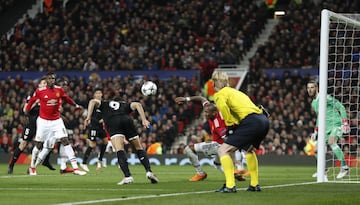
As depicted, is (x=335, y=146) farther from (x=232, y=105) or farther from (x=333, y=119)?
(x=232, y=105)

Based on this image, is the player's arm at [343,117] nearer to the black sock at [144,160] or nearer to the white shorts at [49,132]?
the black sock at [144,160]

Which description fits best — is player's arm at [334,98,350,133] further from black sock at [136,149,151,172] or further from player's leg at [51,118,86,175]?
player's leg at [51,118,86,175]

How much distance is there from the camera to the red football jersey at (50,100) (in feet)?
66.2

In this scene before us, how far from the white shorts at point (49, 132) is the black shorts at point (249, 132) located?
25.9ft

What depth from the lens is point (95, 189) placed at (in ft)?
46.3

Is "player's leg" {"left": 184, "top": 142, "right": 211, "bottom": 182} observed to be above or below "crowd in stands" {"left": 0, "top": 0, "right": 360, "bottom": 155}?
below

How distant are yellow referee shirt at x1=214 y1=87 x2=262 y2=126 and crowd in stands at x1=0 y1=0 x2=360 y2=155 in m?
17.3

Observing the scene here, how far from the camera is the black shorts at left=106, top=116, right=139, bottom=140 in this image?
1609cm

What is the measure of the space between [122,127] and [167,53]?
20963mm

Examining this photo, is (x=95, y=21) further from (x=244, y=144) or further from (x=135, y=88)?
(x=244, y=144)

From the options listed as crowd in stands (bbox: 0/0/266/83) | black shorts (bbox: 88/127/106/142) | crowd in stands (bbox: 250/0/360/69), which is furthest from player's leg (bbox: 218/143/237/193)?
crowd in stands (bbox: 0/0/266/83)

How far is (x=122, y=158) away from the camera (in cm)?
1560

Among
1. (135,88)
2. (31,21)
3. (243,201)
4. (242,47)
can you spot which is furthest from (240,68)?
(243,201)

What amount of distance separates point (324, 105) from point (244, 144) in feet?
13.7
